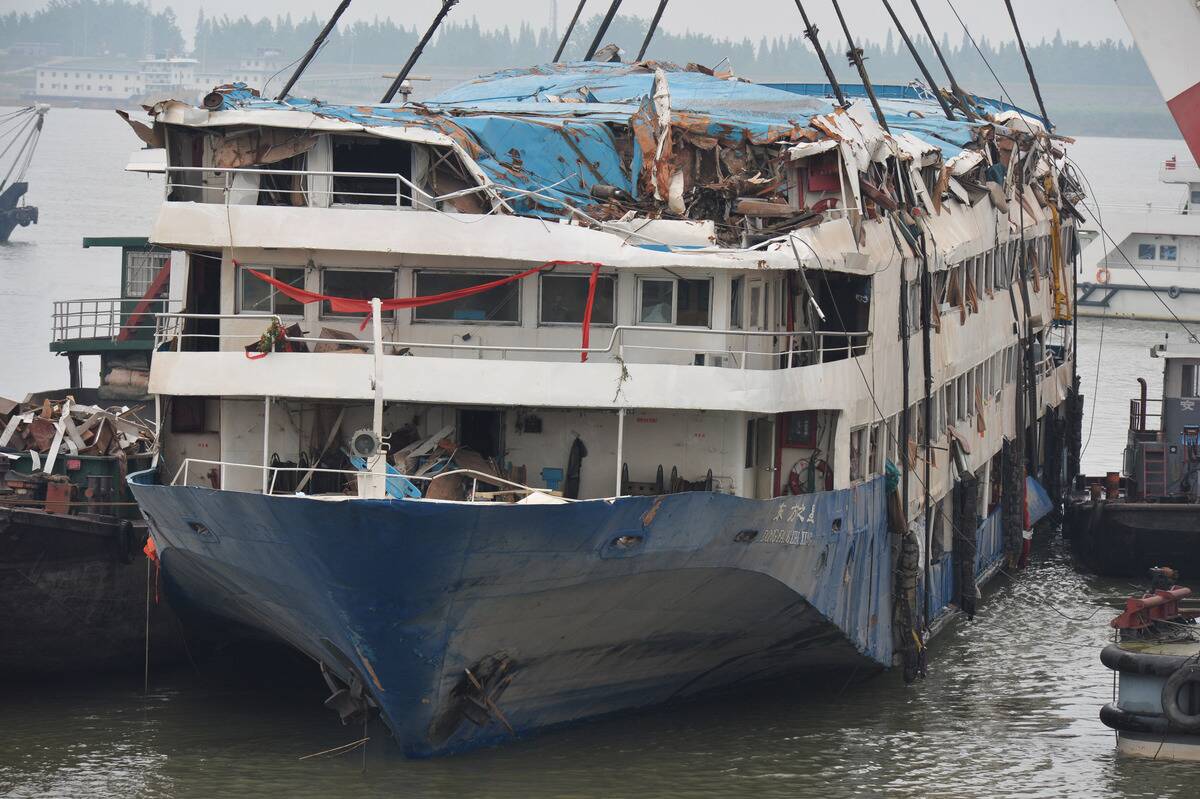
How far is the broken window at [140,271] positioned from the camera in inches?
1270

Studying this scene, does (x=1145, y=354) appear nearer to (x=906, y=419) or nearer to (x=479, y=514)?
(x=906, y=419)

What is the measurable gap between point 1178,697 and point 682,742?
5.34 meters

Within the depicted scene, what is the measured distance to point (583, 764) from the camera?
67.5ft

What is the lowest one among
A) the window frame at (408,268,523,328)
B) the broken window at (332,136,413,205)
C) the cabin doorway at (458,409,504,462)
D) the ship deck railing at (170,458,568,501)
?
the ship deck railing at (170,458,568,501)

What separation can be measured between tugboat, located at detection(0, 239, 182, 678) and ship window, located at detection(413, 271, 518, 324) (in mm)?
3567

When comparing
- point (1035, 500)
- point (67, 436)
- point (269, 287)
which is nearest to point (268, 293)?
point (269, 287)

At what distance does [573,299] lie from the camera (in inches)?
858

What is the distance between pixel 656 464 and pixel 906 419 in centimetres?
481

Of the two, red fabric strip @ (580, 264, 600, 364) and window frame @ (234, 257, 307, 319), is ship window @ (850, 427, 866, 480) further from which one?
window frame @ (234, 257, 307, 319)

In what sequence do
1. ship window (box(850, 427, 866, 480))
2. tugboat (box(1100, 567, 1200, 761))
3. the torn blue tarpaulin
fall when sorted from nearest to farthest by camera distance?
1. tugboat (box(1100, 567, 1200, 761))
2. ship window (box(850, 427, 866, 480))
3. the torn blue tarpaulin

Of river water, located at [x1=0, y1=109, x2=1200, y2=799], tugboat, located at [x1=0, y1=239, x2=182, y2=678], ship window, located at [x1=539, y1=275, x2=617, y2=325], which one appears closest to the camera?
river water, located at [x1=0, y1=109, x2=1200, y2=799]

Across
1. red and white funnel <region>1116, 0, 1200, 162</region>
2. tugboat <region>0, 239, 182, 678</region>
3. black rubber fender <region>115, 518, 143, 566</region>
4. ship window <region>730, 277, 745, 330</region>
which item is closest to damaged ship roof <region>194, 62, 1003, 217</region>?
ship window <region>730, 277, 745, 330</region>

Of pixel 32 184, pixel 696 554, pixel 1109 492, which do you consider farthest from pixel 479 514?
pixel 32 184

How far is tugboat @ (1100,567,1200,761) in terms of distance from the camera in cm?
2120
